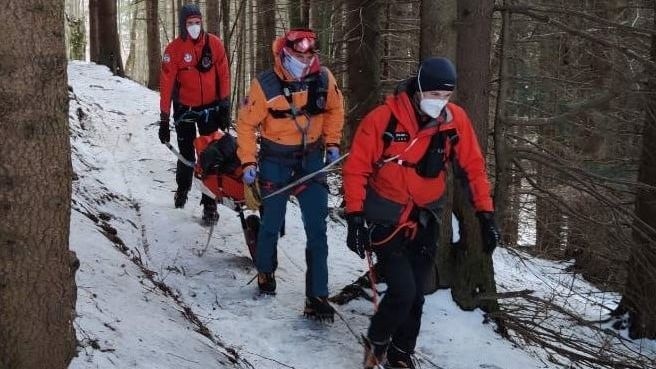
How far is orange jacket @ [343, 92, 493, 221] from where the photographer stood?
4.32m

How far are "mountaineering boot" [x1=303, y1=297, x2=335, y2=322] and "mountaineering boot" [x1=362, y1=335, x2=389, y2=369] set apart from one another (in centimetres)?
78

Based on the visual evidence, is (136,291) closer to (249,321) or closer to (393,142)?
(249,321)

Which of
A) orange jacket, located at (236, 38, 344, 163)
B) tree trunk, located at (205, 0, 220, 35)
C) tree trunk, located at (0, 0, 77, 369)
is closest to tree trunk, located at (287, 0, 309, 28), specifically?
orange jacket, located at (236, 38, 344, 163)

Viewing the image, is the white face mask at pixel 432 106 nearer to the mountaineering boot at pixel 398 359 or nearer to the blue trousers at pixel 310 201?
the blue trousers at pixel 310 201

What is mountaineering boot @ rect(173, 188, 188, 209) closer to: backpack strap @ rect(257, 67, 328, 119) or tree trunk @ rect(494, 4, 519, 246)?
backpack strap @ rect(257, 67, 328, 119)

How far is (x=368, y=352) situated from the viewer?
4738 millimetres

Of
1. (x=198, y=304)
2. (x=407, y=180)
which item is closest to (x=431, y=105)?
(x=407, y=180)

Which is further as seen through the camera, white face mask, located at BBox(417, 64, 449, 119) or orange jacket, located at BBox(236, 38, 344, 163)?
orange jacket, located at BBox(236, 38, 344, 163)

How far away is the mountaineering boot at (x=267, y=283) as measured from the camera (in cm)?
588

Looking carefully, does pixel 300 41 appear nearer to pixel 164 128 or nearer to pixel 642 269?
A: pixel 164 128

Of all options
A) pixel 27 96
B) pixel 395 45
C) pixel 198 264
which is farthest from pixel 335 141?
pixel 395 45

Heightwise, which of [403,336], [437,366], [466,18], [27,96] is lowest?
[437,366]

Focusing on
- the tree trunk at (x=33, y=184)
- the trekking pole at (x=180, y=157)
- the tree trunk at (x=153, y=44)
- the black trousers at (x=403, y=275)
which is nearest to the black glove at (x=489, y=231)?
the black trousers at (x=403, y=275)

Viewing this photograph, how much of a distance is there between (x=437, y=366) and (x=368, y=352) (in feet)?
2.25
